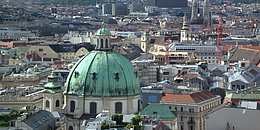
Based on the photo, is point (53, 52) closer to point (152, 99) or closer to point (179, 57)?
point (179, 57)

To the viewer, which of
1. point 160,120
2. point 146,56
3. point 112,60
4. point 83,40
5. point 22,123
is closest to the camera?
point 22,123

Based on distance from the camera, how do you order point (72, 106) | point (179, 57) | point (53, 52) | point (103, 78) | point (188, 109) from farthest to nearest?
1. point (53, 52)
2. point (179, 57)
3. point (188, 109)
4. point (72, 106)
5. point (103, 78)

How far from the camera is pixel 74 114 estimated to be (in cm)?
4922

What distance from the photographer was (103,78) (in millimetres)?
49531

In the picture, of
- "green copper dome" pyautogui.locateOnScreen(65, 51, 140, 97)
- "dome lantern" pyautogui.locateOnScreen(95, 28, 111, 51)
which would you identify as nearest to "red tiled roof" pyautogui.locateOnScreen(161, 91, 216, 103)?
"green copper dome" pyautogui.locateOnScreen(65, 51, 140, 97)

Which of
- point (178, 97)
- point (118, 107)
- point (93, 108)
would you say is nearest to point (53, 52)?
point (178, 97)

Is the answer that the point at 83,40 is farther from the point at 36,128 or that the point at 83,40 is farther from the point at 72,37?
the point at 36,128

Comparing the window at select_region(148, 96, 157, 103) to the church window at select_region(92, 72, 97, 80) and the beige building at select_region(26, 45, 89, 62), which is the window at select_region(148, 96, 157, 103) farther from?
the beige building at select_region(26, 45, 89, 62)

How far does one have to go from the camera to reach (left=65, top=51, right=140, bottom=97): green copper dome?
49.3 meters

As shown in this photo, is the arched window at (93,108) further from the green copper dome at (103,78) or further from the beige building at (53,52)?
the beige building at (53,52)

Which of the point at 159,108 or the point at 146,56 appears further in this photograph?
the point at 146,56

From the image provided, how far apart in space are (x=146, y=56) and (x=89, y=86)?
165 feet

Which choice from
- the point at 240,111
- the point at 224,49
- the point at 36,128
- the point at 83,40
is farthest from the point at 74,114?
the point at 83,40

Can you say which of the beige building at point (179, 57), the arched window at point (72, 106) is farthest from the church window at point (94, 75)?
the beige building at point (179, 57)
